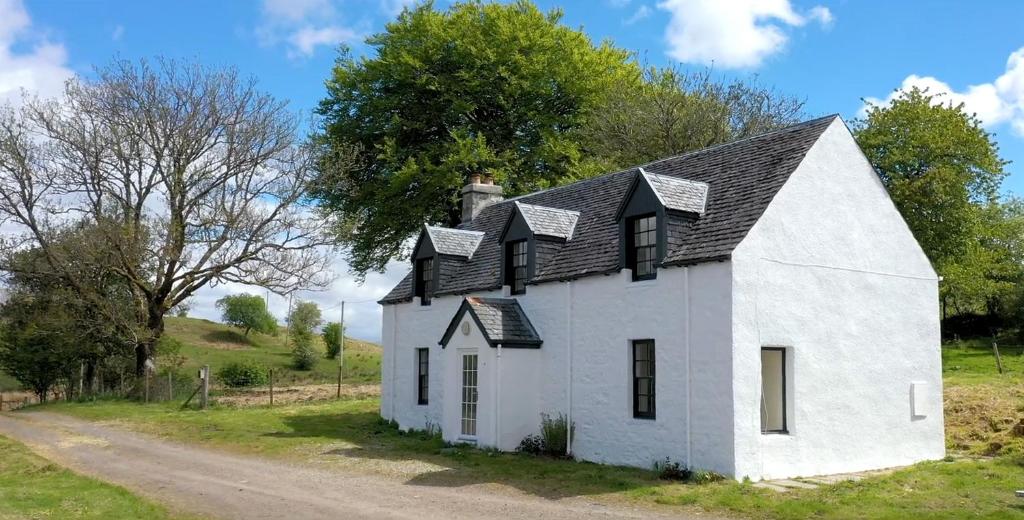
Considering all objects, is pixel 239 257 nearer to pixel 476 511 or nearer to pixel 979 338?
pixel 476 511

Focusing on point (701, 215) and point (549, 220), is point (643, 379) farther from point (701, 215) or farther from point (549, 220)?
point (549, 220)

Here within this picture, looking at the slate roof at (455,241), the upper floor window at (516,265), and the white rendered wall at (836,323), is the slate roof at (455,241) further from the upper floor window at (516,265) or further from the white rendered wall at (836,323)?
the white rendered wall at (836,323)

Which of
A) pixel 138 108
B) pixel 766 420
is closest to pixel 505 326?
pixel 766 420

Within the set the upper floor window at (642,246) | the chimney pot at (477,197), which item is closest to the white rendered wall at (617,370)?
the upper floor window at (642,246)

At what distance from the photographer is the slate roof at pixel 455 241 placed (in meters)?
24.6

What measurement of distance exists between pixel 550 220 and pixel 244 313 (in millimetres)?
64989

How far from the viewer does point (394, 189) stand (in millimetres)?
37844

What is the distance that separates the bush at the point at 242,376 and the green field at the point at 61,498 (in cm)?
2901

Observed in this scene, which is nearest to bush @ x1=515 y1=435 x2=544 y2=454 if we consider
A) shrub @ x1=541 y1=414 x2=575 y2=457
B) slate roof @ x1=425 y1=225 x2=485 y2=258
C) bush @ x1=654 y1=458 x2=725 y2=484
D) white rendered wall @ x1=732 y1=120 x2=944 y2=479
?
shrub @ x1=541 y1=414 x2=575 y2=457

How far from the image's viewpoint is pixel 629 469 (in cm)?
1698

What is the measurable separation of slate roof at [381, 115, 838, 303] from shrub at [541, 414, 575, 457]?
3345 millimetres

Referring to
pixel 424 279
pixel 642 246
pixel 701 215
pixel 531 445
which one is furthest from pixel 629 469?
pixel 424 279

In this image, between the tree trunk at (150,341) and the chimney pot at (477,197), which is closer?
the chimney pot at (477,197)

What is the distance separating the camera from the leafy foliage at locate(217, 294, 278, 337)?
80188 millimetres
